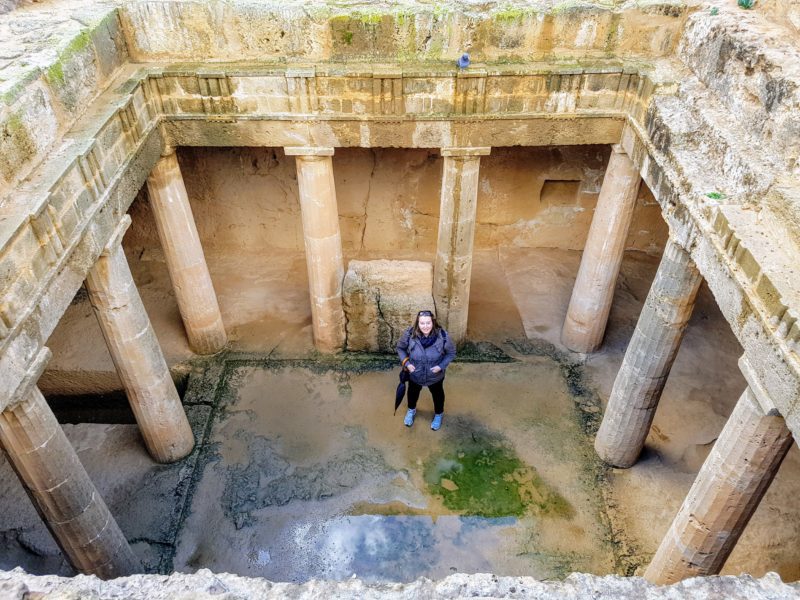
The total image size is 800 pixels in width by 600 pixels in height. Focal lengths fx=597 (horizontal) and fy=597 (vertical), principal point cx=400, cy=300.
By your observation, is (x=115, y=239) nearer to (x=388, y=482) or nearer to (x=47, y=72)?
(x=47, y=72)

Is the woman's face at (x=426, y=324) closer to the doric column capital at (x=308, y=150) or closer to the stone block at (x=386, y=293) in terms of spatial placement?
the stone block at (x=386, y=293)

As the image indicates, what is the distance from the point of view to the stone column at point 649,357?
5.33 metres

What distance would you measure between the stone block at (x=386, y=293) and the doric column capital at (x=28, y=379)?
164 inches

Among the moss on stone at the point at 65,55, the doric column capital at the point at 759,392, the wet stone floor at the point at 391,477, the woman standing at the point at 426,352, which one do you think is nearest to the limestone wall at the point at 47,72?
the moss on stone at the point at 65,55

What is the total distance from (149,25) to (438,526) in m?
6.06

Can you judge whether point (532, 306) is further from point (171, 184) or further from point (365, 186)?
point (171, 184)

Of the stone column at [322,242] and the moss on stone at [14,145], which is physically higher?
the moss on stone at [14,145]

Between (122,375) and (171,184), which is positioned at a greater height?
(171,184)

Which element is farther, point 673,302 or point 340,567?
point 340,567

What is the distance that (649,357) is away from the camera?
5918 mm

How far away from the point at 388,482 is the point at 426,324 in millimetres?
1906

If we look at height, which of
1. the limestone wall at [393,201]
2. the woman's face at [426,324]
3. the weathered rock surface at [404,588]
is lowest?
the limestone wall at [393,201]

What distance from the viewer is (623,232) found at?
730cm

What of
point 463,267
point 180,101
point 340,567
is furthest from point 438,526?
point 180,101
